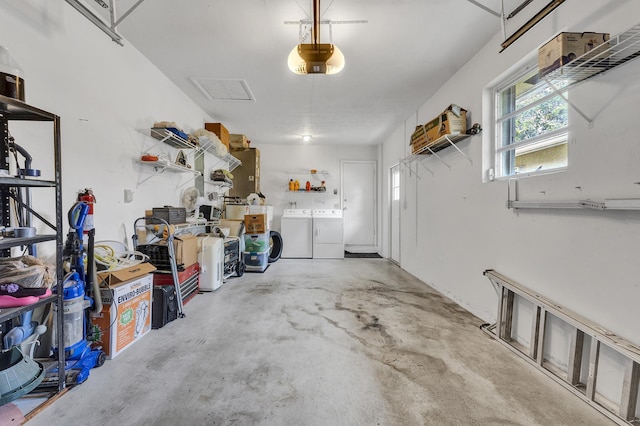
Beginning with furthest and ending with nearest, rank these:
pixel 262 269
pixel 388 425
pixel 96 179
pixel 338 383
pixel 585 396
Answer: pixel 262 269 < pixel 96 179 < pixel 338 383 < pixel 585 396 < pixel 388 425

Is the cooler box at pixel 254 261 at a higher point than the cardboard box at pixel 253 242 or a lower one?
lower

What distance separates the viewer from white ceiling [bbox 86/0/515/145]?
6.79ft

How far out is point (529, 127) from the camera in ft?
6.99

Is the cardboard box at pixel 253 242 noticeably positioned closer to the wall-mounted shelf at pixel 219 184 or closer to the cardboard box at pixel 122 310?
the wall-mounted shelf at pixel 219 184

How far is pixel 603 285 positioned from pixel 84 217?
10.4ft

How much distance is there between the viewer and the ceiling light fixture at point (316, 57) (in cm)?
195

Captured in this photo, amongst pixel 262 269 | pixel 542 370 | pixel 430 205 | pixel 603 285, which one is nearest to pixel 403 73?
pixel 430 205

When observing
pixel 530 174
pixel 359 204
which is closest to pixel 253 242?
pixel 359 204

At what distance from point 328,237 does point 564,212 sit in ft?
14.1

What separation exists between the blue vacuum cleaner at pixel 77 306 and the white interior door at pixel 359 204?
5.22m

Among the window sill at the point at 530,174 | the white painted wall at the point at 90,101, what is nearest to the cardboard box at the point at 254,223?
the white painted wall at the point at 90,101

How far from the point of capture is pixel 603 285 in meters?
1.50

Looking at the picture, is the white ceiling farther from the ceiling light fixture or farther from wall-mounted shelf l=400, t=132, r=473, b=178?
wall-mounted shelf l=400, t=132, r=473, b=178

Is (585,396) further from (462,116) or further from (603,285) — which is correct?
(462,116)
